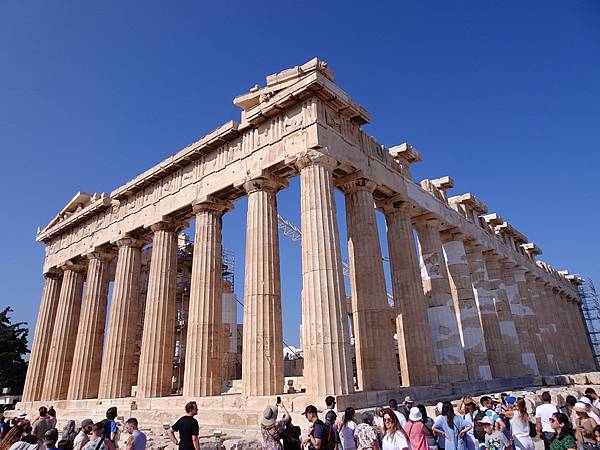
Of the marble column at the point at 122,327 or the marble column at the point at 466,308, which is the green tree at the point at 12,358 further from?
the marble column at the point at 466,308

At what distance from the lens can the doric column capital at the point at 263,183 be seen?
1769cm

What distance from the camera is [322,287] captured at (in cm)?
1424

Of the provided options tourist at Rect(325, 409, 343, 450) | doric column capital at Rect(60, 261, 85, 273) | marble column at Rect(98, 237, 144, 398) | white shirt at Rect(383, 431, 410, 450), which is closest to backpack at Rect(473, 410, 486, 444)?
white shirt at Rect(383, 431, 410, 450)

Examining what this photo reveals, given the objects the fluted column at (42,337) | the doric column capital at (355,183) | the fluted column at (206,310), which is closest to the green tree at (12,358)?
the fluted column at (42,337)

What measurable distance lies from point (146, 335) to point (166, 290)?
2351 mm

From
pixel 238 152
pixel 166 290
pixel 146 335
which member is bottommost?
pixel 146 335

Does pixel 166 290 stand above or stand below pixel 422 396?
above

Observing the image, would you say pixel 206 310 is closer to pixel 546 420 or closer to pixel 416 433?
pixel 416 433

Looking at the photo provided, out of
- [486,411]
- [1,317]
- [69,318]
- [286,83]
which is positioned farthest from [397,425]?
[1,317]

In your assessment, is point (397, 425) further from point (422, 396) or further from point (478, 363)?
point (478, 363)

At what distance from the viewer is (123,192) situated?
2484cm

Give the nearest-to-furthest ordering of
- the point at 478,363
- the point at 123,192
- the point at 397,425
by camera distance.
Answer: the point at 397,425 < the point at 478,363 < the point at 123,192

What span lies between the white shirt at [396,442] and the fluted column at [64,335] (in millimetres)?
25747

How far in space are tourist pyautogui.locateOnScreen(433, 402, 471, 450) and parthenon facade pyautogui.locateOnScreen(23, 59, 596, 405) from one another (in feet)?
18.5
